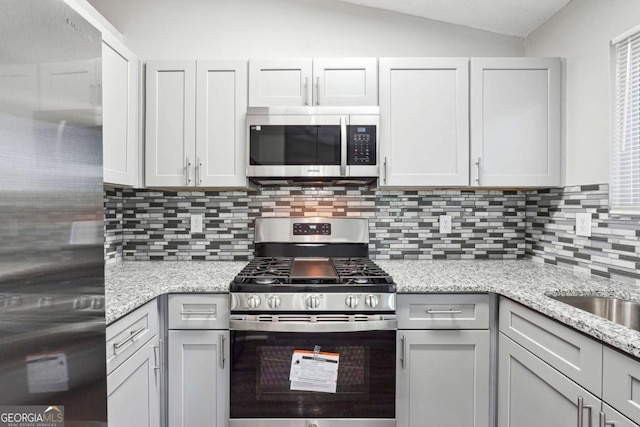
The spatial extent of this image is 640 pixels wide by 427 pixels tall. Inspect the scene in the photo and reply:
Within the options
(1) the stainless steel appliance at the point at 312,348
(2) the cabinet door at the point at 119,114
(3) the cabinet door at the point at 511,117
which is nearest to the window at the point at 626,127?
(3) the cabinet door at the point at 511,117

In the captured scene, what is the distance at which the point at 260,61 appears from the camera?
2064 mm

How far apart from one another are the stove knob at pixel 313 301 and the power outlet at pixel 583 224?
4.72 ft

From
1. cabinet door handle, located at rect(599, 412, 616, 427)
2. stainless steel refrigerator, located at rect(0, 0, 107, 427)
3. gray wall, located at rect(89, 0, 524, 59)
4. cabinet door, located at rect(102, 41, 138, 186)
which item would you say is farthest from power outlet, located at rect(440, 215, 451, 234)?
stainless steel refrigerator, located at rect(0, 0, 107, 427)

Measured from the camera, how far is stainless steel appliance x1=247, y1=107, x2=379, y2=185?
2.02 meters

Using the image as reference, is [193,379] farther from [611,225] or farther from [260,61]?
[611,225]

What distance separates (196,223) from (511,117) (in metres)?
2.05

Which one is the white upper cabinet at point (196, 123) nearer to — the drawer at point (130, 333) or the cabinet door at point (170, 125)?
the cabinet door at point (170, 125)

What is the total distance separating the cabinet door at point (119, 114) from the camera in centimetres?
175

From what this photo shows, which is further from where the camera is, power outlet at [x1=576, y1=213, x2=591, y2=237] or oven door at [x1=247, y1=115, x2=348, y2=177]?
oven door at [x1=247, y1=115, x2=348, y2=177]

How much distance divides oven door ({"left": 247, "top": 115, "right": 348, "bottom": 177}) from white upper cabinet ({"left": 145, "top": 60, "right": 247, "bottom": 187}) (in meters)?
0.11

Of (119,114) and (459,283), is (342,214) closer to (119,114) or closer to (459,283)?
(459,283)

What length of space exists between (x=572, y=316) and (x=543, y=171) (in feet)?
3.78

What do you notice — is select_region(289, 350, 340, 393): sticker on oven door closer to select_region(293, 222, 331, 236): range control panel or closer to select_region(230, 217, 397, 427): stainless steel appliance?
select_region(230, 217, 397, 427): stainless steel appliance

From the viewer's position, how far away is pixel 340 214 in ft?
7.79
